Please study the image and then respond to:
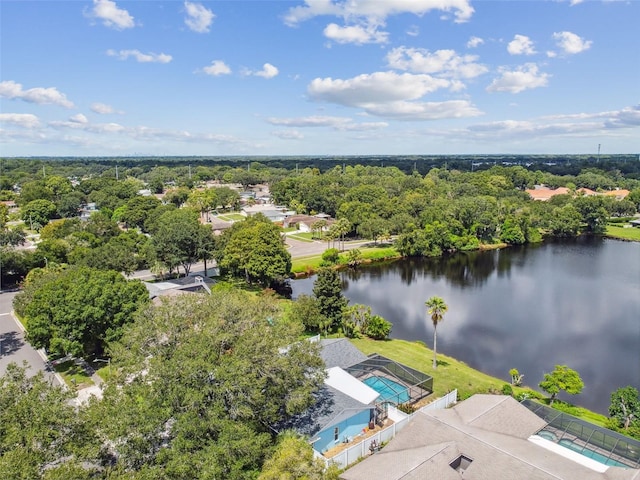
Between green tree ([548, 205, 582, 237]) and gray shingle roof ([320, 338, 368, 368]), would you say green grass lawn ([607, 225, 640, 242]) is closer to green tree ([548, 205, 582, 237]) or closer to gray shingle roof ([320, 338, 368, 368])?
green tree ([548, 205, 582, 237])

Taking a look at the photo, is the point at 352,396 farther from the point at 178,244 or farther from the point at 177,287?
the point at 178,244

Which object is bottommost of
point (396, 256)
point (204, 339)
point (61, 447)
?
point (396, 256)

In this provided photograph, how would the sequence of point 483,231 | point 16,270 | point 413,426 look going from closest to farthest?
point 413,426 < point 16,270 < point 483,231

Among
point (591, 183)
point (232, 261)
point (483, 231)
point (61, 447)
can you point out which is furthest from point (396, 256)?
point (591, 183)

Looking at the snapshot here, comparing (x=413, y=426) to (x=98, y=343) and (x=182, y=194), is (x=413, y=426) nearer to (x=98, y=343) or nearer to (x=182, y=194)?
(x=98, y=343)

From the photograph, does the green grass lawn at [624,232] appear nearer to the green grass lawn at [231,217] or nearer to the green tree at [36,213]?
the green grass lawn at [231,217]

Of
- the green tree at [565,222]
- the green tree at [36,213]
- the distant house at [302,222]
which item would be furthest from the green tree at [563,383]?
the green tree at [36,213]

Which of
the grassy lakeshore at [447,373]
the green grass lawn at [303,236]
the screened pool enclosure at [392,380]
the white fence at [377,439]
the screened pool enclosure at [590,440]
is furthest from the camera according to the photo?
the green grass lawn at [303,236]
